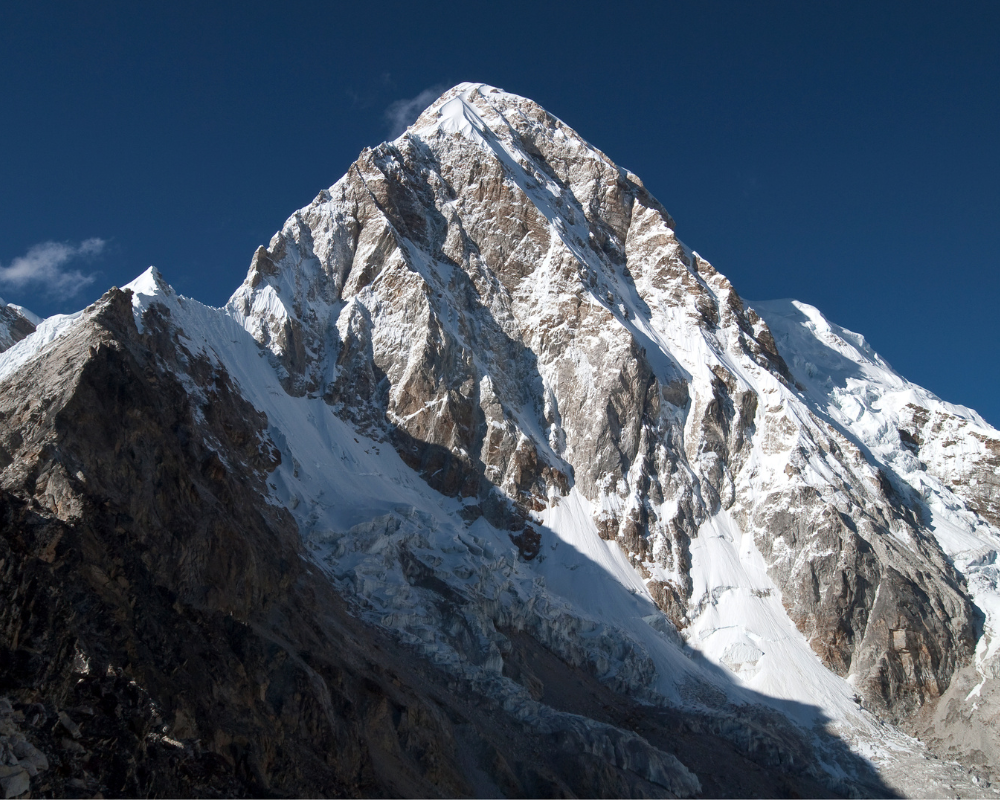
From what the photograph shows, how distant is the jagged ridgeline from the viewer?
36969mm

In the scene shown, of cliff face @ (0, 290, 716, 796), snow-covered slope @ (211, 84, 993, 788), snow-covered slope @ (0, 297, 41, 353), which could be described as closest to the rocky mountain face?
snow-covered slope @ (0, 297, 41, 353)

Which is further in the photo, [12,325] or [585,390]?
[585,390]

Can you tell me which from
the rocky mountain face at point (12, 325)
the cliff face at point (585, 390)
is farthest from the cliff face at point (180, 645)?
the cliff face at point (585, 390)

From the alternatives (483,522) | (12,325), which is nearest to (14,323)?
(12,325)

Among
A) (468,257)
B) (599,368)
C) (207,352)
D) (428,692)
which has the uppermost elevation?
(468,257)

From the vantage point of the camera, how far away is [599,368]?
368ft

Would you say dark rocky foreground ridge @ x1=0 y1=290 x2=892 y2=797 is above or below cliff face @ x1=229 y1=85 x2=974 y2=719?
below

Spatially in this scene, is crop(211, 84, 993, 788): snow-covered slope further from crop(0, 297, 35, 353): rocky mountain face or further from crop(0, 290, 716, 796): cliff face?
crop(0, 297, 35, 353): rocky mountain face

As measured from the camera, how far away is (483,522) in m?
94.2

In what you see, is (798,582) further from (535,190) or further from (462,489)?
(535,190)

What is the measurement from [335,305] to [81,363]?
209 feet

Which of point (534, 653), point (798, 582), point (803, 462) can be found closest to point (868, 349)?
point (803, 462)

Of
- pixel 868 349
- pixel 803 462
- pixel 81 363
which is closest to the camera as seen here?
pixel 81 363

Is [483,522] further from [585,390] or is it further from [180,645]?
[180,645]
